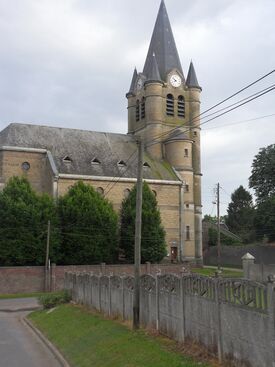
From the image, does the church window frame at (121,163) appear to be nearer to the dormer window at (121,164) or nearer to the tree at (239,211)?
the dormer window at (121,164)

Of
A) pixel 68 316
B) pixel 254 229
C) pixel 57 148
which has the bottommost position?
pixel 68 316

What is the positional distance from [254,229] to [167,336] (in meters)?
58.0

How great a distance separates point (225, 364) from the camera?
9.61 metres

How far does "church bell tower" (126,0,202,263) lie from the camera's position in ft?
207

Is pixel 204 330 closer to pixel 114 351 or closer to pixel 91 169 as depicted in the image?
pixel 114 351

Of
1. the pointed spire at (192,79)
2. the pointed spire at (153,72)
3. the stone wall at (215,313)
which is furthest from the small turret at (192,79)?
the stone wall at (215,313)

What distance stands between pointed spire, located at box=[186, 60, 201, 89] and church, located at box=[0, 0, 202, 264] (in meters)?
0.13

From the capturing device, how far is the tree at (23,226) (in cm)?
4728

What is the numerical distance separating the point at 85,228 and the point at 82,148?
13.2 m

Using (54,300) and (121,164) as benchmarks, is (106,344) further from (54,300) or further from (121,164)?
(121,164)

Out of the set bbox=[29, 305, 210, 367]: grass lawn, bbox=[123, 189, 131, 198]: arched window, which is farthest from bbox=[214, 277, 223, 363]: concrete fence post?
bbox=[123, 189, 131, 198]: arched window

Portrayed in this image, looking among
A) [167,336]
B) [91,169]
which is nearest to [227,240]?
[91,169]

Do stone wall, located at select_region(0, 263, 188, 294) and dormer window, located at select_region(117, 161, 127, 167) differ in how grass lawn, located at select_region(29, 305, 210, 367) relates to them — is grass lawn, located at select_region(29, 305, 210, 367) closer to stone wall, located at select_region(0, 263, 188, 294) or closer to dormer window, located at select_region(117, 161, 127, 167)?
stone wall, located at select_region(0, 263, 188, 294)

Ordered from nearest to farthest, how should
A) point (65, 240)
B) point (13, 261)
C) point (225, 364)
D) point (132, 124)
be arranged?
point (225, 364) < point (13, 261) < point (65, 240) < point (132, 124)
